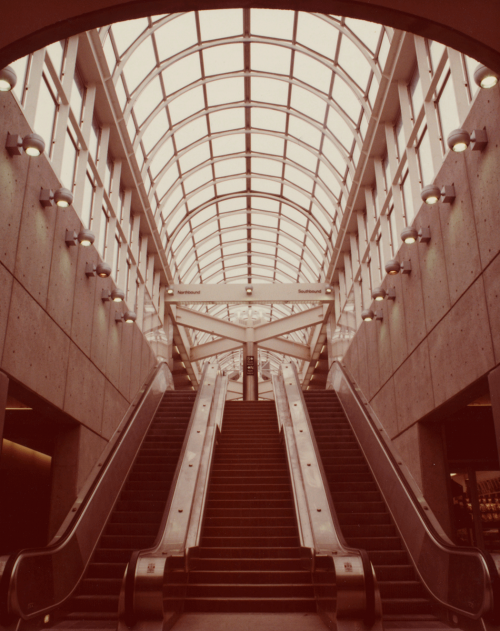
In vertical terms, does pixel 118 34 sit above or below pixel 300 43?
below

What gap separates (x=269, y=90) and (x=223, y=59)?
1.99m

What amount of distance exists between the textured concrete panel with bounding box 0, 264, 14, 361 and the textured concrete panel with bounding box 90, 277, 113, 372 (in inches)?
172

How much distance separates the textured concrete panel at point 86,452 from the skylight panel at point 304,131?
12.0 m

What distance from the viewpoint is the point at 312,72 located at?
53.2ft

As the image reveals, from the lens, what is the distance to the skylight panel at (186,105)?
17.2 meters

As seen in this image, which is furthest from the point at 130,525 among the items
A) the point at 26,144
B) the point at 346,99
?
the point at 346,99

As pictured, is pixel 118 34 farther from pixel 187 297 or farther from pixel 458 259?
pixel 187 297

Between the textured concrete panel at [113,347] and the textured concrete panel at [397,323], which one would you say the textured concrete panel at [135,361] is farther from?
the textured concrete panel at [397,323]

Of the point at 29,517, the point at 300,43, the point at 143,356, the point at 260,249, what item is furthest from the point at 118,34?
the point at 260,249

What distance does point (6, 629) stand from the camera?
584 cm

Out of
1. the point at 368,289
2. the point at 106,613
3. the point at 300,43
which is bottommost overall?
the point at 106,613

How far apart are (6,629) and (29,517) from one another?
8.76m

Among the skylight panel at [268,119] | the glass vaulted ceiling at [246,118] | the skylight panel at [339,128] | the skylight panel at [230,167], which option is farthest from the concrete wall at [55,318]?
the skylight panel at [230,167]

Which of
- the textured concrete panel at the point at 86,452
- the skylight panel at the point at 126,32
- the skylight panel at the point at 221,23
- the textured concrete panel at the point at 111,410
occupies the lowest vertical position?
the textured concrete panel at the point at 86,452
